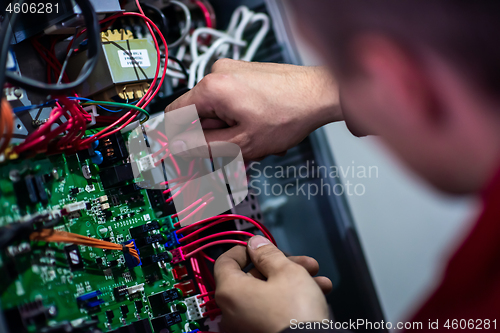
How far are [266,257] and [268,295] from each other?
11cm

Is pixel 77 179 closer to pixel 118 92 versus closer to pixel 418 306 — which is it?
pixel 118 92

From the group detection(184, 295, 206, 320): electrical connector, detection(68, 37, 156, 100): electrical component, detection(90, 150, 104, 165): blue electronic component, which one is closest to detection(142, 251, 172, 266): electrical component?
detection(184, 295, 206, 320): electrical connector

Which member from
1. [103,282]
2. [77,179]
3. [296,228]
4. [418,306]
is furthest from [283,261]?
[296,228]

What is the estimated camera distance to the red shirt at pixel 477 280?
1.39ft

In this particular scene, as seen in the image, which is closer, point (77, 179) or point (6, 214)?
point (6, 214)

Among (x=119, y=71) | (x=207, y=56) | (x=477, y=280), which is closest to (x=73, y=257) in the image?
(x=119, y=71)

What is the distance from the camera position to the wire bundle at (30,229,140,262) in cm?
66

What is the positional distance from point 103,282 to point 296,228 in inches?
32.8

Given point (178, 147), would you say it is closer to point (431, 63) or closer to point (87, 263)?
point (87, 263)

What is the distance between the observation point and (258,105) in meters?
0.92

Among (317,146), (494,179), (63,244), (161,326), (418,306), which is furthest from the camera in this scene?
(317,146)

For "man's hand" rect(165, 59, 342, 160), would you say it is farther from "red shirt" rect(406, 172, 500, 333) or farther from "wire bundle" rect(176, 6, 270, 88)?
"red shirt" rect(406, 172, 500, 333)

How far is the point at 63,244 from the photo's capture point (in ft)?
2.33
